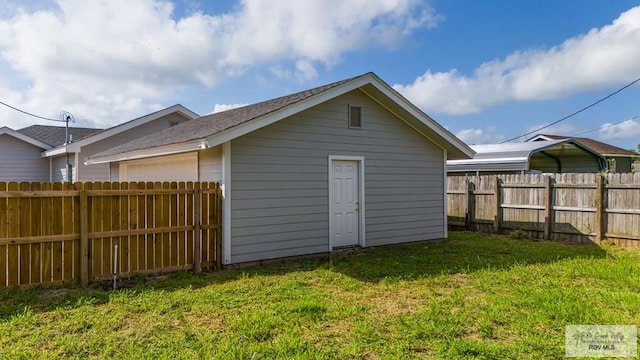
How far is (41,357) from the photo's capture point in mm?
3361

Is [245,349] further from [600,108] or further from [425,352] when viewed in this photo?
[600,108]

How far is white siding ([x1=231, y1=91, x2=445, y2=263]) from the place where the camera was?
7141mm

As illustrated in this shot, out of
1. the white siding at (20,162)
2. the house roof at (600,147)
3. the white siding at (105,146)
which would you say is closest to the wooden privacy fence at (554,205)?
the white siding at (105,146)

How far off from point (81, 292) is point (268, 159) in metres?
3.55

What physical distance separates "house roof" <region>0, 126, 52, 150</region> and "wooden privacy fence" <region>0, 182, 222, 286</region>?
1192 cm

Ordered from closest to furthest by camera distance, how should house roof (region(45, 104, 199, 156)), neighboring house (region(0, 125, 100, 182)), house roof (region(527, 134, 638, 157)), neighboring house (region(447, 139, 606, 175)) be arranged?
house roof (region(45, 104, 199, 156))
neighboring house (region(447, 139, 606, 175))
neighboring house (region(0, 125, 100, 182))
house roof (region(527, 134, 638, 157))

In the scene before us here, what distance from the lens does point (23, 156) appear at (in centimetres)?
1536

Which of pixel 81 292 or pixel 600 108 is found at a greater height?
pixel 600 108

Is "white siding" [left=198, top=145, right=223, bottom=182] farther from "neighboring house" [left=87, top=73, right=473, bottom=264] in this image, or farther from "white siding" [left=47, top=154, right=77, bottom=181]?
"white siding" [left=47, top=154, right=77, bottom=181]

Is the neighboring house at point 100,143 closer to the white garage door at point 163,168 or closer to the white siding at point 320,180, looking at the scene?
the white garage door at point 163,168

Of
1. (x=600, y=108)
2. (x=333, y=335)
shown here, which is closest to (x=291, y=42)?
(x=333, y=335)

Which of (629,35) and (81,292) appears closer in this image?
(81,292)

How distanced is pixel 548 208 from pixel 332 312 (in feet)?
26.0

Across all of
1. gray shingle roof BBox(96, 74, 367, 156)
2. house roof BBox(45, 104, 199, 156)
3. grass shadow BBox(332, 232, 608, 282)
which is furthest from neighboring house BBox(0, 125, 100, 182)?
grass shadow BBox(332, 232, 608, 282)
